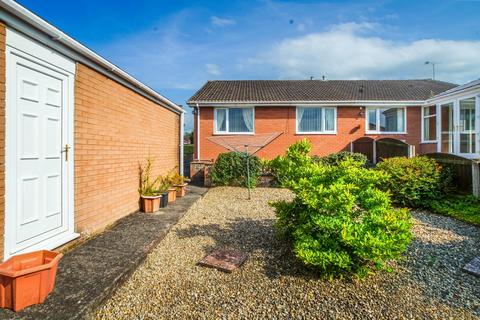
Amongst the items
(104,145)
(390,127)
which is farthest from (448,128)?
(104,145)

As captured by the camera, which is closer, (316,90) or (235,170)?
(235,170)

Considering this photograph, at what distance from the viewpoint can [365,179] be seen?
381 centimetres

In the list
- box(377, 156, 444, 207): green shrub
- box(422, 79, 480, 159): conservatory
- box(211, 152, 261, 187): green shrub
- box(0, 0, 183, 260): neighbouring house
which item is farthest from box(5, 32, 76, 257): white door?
box(422, 79, 480, 159): conservatory

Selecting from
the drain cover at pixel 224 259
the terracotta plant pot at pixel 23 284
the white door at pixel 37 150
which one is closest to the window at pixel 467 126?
the drain cover at pixel 224 259

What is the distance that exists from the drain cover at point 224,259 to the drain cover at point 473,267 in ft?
10.0

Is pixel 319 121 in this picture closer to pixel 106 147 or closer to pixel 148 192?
pixel 148 192

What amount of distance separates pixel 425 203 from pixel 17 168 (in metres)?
8.89

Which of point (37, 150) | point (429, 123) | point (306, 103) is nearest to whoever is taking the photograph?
point (37, 150)

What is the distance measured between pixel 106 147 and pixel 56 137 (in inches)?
50.1

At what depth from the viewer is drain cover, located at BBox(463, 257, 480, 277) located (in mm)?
3497

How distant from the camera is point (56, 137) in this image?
3891 millimetres

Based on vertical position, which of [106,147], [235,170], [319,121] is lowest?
[235,170]

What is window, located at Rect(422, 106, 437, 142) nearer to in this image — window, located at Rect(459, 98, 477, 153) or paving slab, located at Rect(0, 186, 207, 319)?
window, located at Rect(459, 98, 477, 153)

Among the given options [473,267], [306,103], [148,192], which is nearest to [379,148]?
[306,103]
